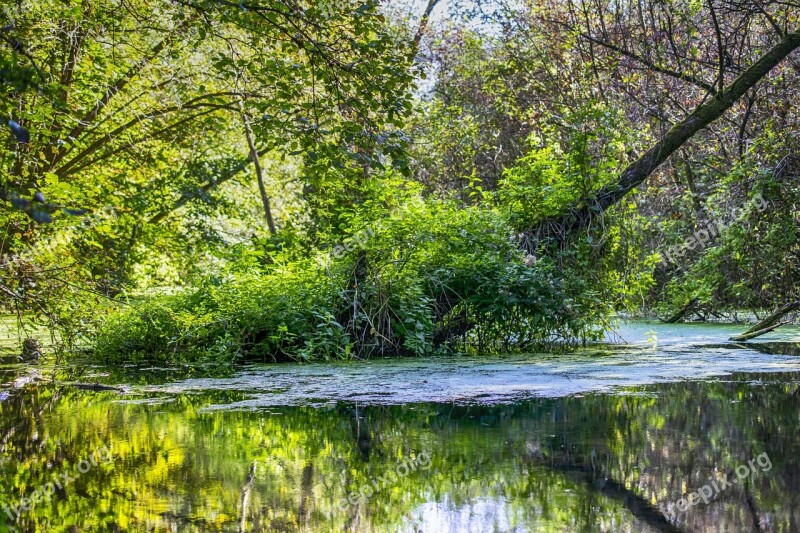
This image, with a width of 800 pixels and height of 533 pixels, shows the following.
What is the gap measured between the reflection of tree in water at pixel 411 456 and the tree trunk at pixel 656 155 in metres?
4.31

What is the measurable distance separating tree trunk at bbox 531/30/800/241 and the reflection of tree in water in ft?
14.2

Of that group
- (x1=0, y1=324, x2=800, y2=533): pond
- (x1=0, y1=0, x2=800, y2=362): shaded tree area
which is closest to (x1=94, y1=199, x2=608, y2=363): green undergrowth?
(x1=0, y1=0, x2=800, y2=362): shaded tree area

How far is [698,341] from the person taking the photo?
10227mm

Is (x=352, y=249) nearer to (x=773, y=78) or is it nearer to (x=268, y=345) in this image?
(x=268, y=345)

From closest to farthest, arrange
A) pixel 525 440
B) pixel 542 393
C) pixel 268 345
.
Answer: pixel 525 440, pixel 542 393, pixel 268 345

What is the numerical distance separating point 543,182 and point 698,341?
8.68ft

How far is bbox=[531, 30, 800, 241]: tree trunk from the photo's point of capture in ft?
30.7

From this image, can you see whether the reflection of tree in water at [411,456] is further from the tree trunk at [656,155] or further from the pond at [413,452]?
the tree trunk at [656,155]

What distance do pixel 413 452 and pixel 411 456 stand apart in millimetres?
83

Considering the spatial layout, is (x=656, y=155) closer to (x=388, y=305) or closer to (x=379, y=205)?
(x=379, y=205)

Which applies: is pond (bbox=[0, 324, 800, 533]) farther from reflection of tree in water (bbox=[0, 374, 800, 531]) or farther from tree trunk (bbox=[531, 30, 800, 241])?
tree trunk (bbox=[531, 30, 800, 241])

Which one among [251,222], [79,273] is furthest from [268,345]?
[251,222]

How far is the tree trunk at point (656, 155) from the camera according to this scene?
30.7 feet

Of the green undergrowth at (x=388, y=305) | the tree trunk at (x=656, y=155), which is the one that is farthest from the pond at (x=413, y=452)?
the tree trunk at (x=656, y=155)
